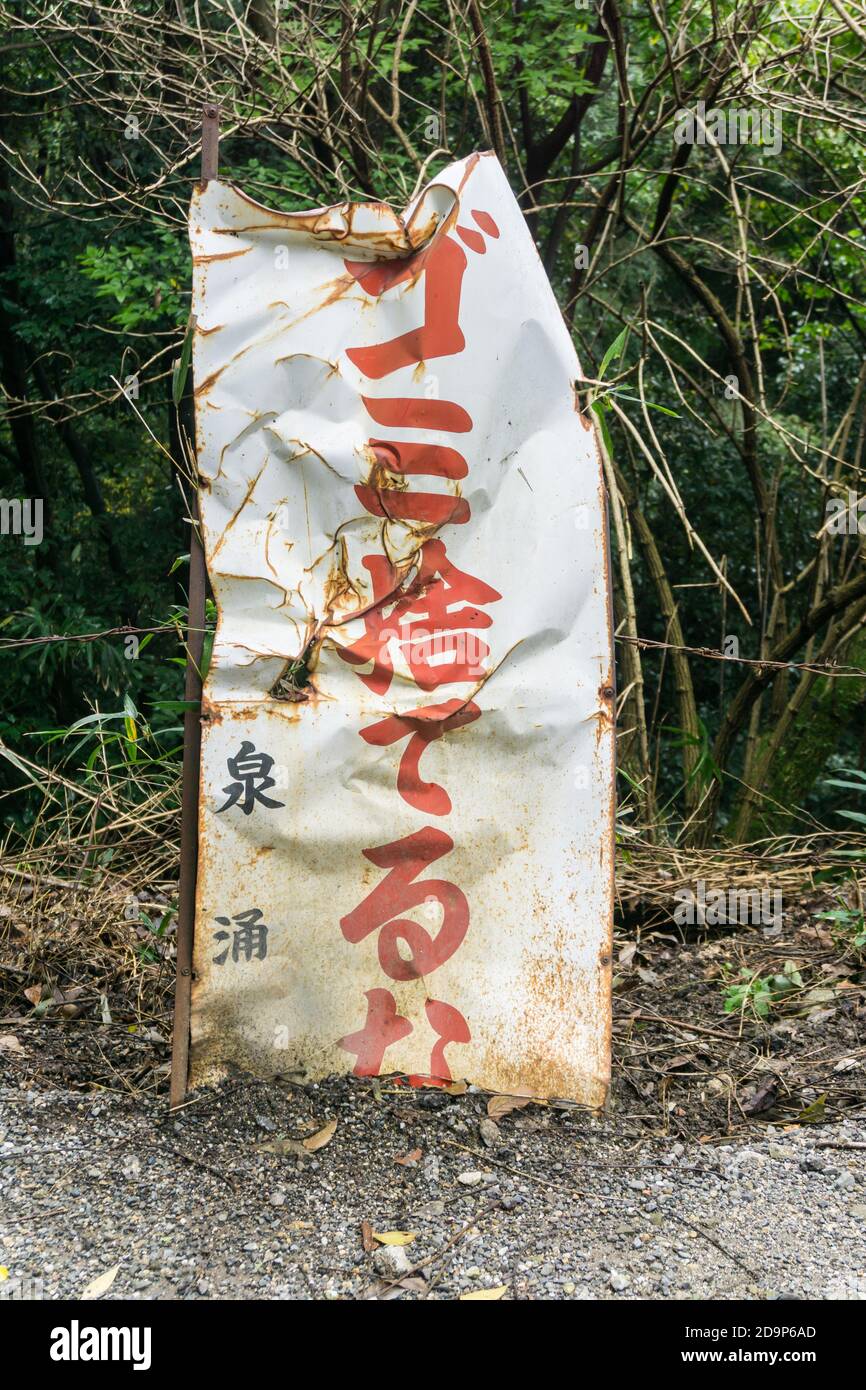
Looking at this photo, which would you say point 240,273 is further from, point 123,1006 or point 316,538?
point 123,1006

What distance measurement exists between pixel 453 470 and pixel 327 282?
1.46 feet

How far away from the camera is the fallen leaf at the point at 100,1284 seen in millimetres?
1745

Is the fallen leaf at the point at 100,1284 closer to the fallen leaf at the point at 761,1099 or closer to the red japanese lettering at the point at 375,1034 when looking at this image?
the red japanese lettering at the point at 375,1034

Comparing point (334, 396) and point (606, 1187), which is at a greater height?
point (334, 396)

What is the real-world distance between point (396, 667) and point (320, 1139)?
89 cm

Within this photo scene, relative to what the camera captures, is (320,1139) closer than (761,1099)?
Yes

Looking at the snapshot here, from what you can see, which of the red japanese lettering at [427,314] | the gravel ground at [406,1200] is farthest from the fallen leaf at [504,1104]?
the red japanese lettering at [427,314]

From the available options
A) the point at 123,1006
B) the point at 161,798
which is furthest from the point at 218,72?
the point at 123,1006

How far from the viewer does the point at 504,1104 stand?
2.24 meters

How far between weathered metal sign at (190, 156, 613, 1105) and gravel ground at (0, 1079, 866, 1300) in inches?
4.2

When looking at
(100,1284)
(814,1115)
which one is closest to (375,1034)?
(100,1284)

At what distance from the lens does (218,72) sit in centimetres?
422

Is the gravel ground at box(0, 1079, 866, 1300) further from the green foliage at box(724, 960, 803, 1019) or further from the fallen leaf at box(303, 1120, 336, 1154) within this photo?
the green foliage at box(724, 960, 803, 1019)

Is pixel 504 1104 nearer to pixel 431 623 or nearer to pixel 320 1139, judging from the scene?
pixel 320 1139
